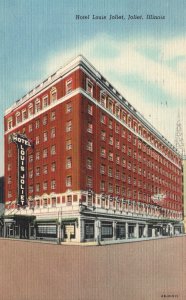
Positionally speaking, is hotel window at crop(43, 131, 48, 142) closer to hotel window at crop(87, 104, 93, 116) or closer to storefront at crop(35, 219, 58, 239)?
hotel window at crop(87, 104, 93, 116)

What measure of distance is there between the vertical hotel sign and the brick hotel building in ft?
0.28

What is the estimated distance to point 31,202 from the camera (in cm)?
2802

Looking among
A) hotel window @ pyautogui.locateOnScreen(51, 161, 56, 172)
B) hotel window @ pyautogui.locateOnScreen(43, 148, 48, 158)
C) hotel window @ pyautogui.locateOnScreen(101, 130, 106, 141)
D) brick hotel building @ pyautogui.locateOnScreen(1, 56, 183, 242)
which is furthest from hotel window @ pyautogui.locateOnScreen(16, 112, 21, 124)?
hotel window @ pyautogui.locateOnScreen(101, 130, 106, 141)

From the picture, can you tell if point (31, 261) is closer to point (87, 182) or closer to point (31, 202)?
point (87, 182)

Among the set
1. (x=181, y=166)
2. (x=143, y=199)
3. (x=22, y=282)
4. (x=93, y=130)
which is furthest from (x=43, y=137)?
(x=181, y=166)

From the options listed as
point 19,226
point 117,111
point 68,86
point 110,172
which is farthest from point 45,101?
point 19,226

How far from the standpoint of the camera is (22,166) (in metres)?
29.6

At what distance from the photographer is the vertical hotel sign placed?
28734mm

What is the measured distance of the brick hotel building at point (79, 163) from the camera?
24219 mm

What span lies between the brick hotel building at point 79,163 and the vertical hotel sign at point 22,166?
0.08 m

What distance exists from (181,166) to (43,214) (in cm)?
2157

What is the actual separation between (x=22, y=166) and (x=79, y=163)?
762cm

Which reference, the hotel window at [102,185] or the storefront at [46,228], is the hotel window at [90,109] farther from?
the storefront at [46,228]

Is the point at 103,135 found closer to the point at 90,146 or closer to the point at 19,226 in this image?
the point at 90,146
